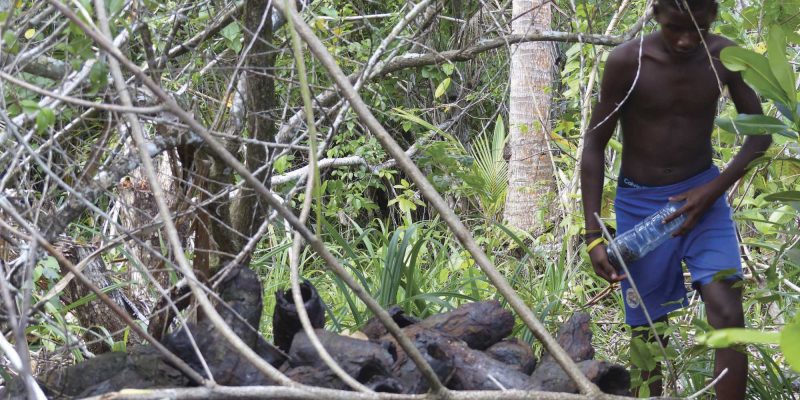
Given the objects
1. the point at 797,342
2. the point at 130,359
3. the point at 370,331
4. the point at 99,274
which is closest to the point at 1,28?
the point at 130,359

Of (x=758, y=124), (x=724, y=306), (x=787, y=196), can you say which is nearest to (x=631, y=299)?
(x=724, y=306)

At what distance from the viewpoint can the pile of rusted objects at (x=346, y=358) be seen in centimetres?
183

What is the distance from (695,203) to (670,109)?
32cm

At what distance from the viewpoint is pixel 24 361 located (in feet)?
3.89

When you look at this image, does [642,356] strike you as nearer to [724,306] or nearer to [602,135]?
[724,306]

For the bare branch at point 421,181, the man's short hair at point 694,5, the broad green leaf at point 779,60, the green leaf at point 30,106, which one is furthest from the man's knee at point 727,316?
the green leaf at point 30,106

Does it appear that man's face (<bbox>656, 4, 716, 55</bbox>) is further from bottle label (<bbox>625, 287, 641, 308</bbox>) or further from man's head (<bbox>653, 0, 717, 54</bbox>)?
bottle label (<bbox>625, 287, 641, 308</bbox>)

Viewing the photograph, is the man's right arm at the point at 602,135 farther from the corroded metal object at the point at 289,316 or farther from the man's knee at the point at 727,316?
the corroded metal object at the point at 289,316

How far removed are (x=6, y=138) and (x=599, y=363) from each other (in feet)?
4.92

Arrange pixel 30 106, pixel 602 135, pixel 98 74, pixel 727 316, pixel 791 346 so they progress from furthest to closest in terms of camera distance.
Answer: pixel 602 135 → pixel 727 316 → pixel 98 74 → pixel 30 106 → pixel 791 346

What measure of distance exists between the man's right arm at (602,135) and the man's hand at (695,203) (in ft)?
0.86

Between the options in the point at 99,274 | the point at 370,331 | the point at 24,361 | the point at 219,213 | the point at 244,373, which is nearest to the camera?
the point at 24,361

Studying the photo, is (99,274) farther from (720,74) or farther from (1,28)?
(720,74)

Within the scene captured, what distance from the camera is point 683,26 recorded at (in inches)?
103
